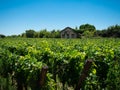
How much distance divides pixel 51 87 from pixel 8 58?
2.64 metres

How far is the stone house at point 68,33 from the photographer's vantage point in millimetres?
71312

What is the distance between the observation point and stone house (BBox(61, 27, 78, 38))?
71.3 metres

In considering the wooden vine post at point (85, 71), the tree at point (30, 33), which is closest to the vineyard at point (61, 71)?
the wooden vine post at point (85, 71)

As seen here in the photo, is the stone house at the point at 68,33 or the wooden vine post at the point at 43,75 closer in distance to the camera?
the wooden vine post at the point at 43,75

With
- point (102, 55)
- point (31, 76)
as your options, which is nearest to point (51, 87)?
point (31, 76)

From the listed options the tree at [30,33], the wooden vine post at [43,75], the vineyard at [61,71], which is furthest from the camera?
the tree at [30,33]

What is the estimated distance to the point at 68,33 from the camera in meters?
72.4

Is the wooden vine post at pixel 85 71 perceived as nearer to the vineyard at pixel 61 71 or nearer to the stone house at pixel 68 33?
the vineyard at pixel 61 71

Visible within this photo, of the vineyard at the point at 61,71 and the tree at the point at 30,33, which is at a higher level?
the tree at the point at 30,33

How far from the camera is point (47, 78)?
500cm

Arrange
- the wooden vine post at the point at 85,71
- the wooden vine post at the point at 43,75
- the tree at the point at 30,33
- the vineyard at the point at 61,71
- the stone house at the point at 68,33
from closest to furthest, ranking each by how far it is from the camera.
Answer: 1. the wooden vine post at the point at 43,75
2. the wooden vine post at the point at 85,71
3. the vineyard at the point at 61,71
4. the stone house at the point at 68,33
5. the tree at the point at 30,33

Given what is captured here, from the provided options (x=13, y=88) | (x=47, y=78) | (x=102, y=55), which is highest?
(x=102, y=55)

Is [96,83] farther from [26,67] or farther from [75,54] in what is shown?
[26,67]

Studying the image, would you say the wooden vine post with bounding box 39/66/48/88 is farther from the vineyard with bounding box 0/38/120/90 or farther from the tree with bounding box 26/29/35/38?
the tree with bounding box 26/29/35/38
